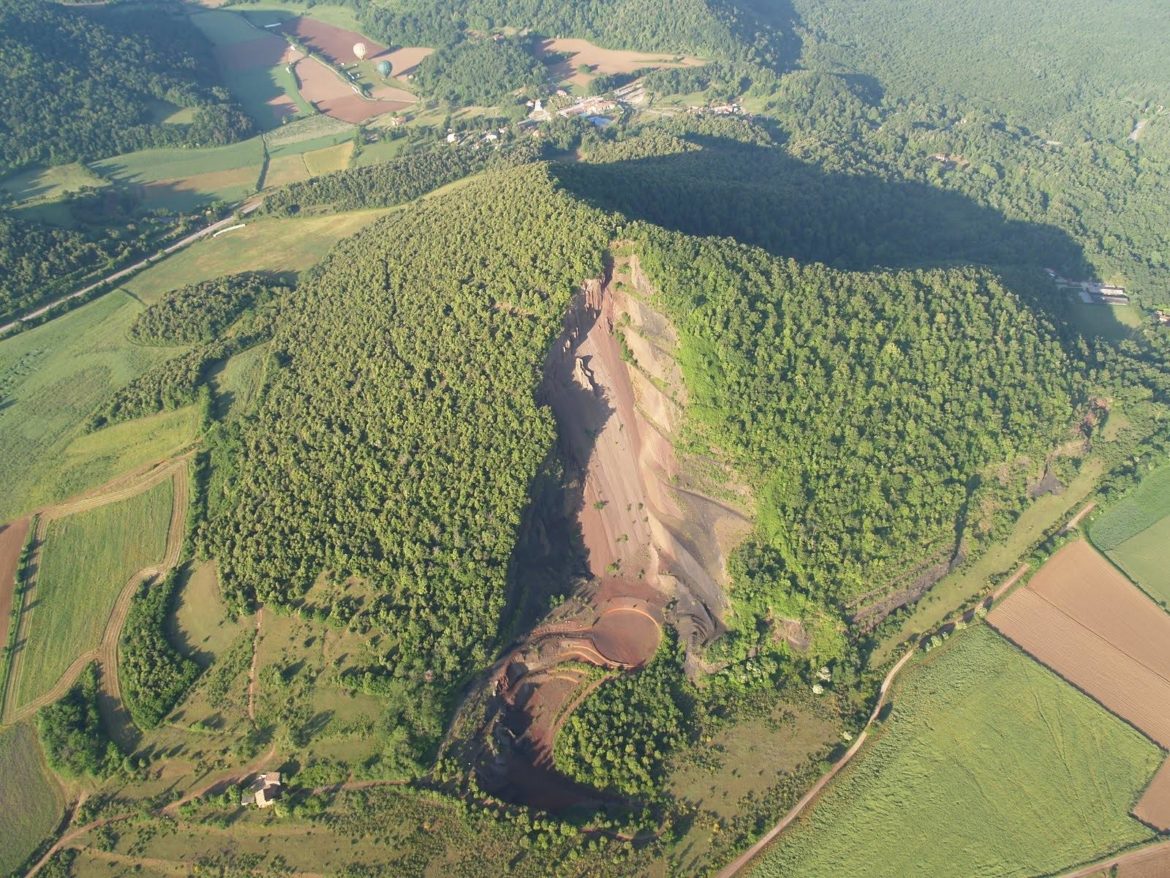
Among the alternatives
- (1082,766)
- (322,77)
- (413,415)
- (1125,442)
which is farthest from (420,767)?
(322,77)

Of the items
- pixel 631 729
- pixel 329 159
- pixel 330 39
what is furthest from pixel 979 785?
pixel 330 39

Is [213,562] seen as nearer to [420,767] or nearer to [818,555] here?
[420,767]

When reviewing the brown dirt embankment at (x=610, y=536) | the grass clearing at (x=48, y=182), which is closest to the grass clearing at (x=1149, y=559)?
the brown dirt embankment at (x=610, y=536)

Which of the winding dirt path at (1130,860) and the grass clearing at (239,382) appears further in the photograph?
the grass clearing at (239,382)

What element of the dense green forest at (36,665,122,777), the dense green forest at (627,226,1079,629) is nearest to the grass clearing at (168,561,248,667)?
the dense green forest at (36,665,122,777)

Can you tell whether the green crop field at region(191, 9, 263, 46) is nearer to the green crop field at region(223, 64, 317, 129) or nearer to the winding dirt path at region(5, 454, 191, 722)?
the green crop field at region(223, 64, 317, 129)

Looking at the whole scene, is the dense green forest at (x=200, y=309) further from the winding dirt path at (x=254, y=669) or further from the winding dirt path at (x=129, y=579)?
the winding dirt path at (x=254, y=669)

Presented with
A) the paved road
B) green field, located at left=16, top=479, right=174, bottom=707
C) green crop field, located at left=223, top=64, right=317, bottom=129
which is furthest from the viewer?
green crop field, located at left=223, top=64, right=317, bottom=129

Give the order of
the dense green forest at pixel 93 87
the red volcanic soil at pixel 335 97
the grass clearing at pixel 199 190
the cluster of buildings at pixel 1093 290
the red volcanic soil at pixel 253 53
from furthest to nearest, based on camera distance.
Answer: the red volcanic soil at pixel 253 53 → the red volcanic soil at pixel 335 97 → the dense green forest at pixel 93 87 → the grass clearing at pixel 199 190 → the cluster of buildings at pixel 1093 290
